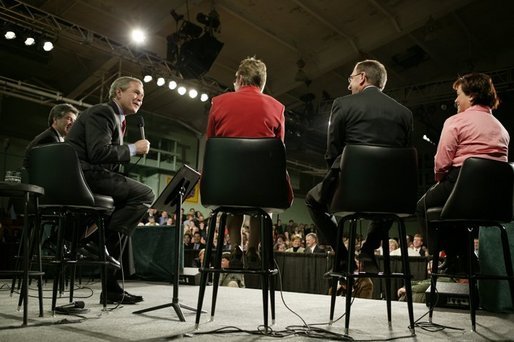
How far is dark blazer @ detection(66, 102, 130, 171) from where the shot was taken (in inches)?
110

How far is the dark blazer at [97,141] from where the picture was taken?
2.79 m

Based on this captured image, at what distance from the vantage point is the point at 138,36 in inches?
324

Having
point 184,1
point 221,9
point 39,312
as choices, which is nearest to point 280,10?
point 221,9

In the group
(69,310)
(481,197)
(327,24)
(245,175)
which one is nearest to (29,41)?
(327,24)

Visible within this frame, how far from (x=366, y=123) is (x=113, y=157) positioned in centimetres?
150

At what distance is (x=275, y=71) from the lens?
1059cm

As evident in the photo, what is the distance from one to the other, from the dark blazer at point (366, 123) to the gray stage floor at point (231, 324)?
88 centimetres

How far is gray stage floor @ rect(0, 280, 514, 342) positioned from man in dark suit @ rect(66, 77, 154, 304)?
0.52m

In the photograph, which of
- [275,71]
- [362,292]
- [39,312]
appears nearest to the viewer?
[39,312]

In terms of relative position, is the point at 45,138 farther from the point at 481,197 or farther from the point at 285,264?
the point at 285,264

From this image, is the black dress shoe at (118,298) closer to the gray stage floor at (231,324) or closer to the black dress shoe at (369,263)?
the gray stage floor at (231,324)

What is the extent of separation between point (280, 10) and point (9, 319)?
7.41 meters

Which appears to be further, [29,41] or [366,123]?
[29,41]

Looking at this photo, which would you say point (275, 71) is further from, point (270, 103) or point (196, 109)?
point (270, 103)
